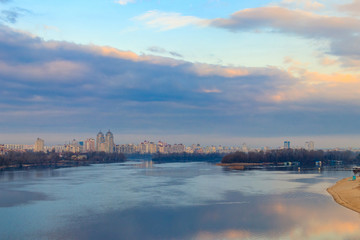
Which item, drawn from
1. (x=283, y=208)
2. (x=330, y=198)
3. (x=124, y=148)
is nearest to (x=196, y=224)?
(x=283, y=208)

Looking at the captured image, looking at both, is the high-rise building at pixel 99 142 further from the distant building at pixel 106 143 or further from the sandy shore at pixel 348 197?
the sandy shore at pixel 348 197

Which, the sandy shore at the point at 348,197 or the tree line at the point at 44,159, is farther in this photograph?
the tree line at the point at 44,159

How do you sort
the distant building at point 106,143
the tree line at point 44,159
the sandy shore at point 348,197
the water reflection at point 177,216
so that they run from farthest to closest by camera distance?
the distant building at point 106,143 < the tree line at point 44,159 < the sandy shore at point 348,197 < the water reflection at point 177,216

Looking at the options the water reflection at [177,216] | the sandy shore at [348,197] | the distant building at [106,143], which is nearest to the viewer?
the water reflection at [177,216]

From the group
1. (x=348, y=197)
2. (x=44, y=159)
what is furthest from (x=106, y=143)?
(x=348, y=197)

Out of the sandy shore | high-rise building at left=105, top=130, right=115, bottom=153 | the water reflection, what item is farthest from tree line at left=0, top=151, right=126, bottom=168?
high-rise building at left=105, top=130, right=115, bottom=153

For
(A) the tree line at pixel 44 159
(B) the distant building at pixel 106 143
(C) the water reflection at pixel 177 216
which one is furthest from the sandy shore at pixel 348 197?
(B) the distant building at pixel 106 143

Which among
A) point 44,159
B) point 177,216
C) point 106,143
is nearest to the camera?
point 177,216

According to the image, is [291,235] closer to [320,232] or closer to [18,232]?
[320,232]

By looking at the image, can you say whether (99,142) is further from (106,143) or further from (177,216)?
(177,216)

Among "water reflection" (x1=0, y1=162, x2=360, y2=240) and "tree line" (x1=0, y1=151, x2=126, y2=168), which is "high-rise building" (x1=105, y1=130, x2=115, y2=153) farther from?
"water reflection" (x1=0, y1=162, x2=360, y2=240)

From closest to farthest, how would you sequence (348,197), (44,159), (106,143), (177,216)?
(177,216) → (348,197) → (44,159) → (106,143)
